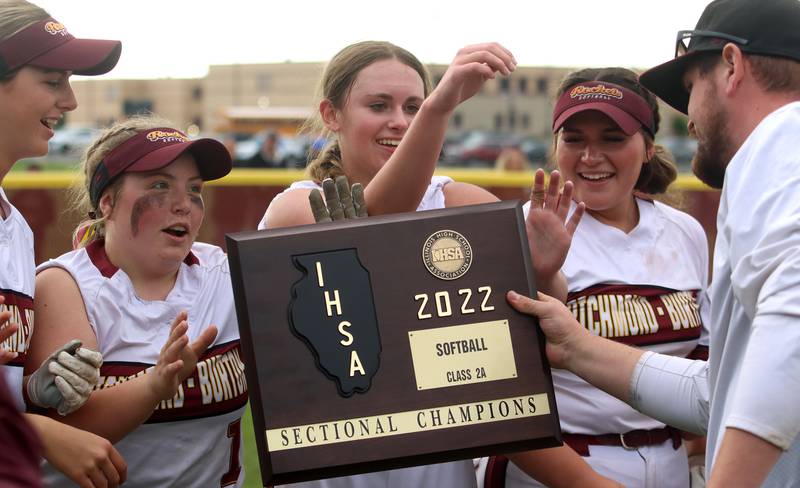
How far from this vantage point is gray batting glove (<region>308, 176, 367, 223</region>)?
245cm

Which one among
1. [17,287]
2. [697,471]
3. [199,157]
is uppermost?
[199,157]

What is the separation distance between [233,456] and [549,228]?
119 cm

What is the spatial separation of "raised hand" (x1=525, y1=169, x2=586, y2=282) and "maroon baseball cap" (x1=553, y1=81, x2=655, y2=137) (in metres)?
0.62

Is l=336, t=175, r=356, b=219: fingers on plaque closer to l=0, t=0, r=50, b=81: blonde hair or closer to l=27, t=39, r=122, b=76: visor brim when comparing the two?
l=27, t=39, r=122, b=76: visor brim

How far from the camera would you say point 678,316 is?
2.94 m

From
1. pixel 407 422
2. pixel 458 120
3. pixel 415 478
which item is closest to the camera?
pixel 407 422

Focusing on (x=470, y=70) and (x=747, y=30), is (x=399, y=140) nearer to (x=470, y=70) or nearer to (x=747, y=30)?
(x=470, y=70)

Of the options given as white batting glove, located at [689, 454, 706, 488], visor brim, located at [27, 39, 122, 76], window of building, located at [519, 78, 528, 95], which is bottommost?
window of building, located at [519, 78, 528, 95]

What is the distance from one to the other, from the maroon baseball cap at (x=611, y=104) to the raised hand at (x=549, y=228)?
0.62 metres

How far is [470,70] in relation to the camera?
2.45 meters

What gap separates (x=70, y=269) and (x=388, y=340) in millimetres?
1056

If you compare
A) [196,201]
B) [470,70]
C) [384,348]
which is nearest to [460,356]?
[384,348]

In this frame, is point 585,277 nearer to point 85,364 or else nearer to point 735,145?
point 735,145

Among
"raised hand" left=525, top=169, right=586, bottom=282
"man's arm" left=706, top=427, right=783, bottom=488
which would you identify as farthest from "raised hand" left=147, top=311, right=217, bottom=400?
"man's arm" left=706, top=427, right=783, bottom=488
